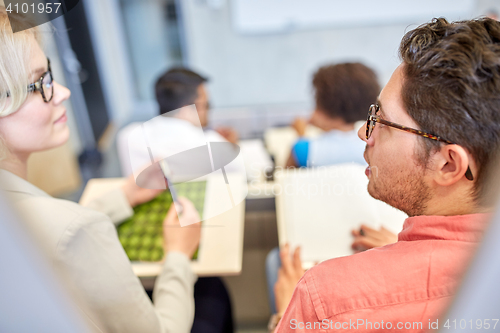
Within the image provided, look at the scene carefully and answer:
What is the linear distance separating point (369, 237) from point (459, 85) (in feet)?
1.33

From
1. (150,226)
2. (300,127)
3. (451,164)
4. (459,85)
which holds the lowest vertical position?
(300,127)

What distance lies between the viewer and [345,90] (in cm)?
132

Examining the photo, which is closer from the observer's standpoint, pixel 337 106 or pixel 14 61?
pixel 14 61

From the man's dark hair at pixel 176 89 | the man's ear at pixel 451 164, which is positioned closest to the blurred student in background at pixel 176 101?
the man's dark hair at pixel 176 89

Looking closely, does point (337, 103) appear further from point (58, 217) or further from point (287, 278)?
point (58, 217)

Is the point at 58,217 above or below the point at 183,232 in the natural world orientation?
above

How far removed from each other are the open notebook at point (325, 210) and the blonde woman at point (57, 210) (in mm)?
409

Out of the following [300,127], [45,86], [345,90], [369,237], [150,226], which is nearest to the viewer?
[45,86]

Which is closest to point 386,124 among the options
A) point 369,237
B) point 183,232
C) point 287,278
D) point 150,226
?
point 369,237

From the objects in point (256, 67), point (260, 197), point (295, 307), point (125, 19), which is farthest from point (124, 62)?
point (295, 307)

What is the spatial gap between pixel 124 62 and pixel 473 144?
379 centimetres

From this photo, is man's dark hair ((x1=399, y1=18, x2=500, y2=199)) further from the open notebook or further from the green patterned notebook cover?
the green patterned notebook cover

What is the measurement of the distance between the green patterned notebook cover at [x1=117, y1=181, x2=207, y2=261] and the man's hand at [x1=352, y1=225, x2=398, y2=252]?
42 centimetres

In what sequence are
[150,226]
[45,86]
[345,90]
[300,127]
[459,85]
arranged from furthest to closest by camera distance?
[300,127] < [345,90] < [150,226] < [45,86] < [459,85]
